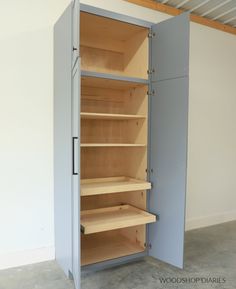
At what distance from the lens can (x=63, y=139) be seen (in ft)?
7.88

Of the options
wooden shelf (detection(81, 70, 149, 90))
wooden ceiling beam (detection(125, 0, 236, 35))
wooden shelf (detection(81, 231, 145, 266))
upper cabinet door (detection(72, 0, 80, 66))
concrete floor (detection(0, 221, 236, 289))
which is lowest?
concrete floor (detection(0, 221, 236, 289))

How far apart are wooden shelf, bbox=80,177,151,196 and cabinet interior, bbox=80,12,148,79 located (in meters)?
1.11

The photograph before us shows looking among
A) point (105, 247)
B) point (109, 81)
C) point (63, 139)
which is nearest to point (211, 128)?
point (109, 81)

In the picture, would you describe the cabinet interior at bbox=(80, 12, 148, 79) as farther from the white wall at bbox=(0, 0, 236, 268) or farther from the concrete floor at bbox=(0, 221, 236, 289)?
the concrete floor at bbox=(0, 221, 236, 289)

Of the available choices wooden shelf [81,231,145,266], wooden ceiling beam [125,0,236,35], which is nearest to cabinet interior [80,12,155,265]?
wooden shelf [81,231,145,266]

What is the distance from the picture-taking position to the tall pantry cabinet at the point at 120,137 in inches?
90.3

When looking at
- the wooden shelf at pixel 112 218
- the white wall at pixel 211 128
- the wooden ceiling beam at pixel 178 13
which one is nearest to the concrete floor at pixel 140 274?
the wooden shelf at pixel 112 218

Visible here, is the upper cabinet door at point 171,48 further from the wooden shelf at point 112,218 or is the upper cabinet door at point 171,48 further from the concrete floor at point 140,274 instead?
the concrete floor at point 140,274

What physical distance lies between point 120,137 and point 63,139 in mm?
902

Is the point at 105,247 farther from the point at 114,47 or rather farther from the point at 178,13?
the point at 178,13

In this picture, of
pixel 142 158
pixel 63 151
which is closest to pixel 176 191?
pixel 142 158

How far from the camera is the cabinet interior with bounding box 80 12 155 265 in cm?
269

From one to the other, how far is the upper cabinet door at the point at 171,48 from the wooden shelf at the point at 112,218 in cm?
138

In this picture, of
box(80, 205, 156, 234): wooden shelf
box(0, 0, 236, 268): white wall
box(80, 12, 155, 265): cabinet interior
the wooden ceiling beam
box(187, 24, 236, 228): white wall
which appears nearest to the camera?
box(80, 205, 156, 234): wooden shelf
